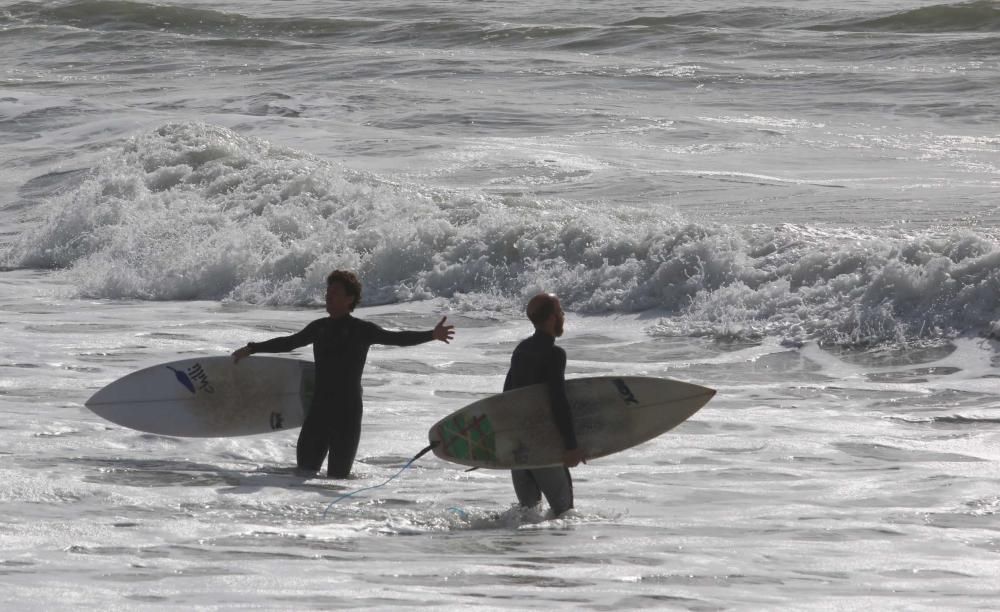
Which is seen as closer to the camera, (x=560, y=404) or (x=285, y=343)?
(x=560, y=404)

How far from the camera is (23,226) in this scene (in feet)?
57.5

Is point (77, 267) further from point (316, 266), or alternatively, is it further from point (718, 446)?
point (718, 446)

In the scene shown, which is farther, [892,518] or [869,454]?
[869,454]

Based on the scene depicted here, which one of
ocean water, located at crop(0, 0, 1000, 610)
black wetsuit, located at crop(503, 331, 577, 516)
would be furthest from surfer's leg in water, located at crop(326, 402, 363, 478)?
black wetsuit, located at crop(503, 331, 577, 516)

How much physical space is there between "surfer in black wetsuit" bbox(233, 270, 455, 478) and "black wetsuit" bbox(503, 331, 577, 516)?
0.63 meters

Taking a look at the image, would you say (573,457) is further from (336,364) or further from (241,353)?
(241,353)

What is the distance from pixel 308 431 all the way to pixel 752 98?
701 inches

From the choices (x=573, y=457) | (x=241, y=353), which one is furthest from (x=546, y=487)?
(x=241, y=353)

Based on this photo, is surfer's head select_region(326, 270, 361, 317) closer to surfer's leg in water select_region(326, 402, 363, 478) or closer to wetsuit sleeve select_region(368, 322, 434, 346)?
wetsuit sleeve select_region(368, 322, 434, 346)

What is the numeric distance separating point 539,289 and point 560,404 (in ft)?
22.8

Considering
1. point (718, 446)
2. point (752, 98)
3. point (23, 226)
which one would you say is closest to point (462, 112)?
point (752, 98)

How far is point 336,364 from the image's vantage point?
6.66m

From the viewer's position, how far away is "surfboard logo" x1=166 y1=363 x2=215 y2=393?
24.0 feet

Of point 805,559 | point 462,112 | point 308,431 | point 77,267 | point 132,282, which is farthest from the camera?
point 462,112
